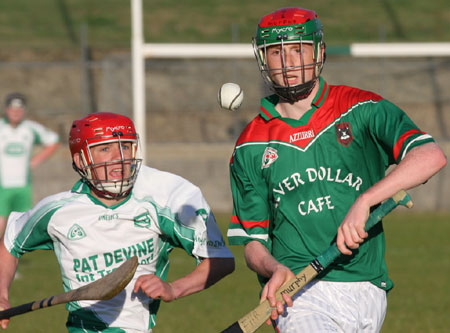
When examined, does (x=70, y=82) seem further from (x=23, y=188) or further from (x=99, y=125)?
(x=99, y=125)

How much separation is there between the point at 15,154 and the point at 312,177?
25.5 feet

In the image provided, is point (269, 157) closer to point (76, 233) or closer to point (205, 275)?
point (205, 275)

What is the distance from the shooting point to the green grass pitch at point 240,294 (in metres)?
7.42

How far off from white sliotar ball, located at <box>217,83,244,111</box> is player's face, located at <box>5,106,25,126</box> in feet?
19.6

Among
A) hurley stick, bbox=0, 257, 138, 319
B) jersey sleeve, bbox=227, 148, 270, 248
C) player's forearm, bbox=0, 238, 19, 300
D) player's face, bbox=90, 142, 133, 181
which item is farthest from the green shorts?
jersey sleeve, bbox=227, 148, 270, 248

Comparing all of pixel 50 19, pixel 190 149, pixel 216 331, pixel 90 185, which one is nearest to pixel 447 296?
pixel 216 331

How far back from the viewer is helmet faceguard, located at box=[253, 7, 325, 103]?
3.85 metres

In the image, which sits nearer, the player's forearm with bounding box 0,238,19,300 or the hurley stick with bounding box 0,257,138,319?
the hurley stick with bounding box 0,257,138,319

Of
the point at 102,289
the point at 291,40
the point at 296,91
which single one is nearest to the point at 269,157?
the point at 296,91

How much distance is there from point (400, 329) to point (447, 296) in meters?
1.65

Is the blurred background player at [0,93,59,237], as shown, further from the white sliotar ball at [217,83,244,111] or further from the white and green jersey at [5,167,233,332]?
the white and green jersey at [5,167,233,332]

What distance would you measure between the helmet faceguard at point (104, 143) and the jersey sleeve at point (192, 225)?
0.76 ft

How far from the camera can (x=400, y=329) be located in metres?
7.15

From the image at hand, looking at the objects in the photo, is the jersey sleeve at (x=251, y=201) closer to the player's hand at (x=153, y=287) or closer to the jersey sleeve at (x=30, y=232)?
the player's hand at (x=153, y=287)
